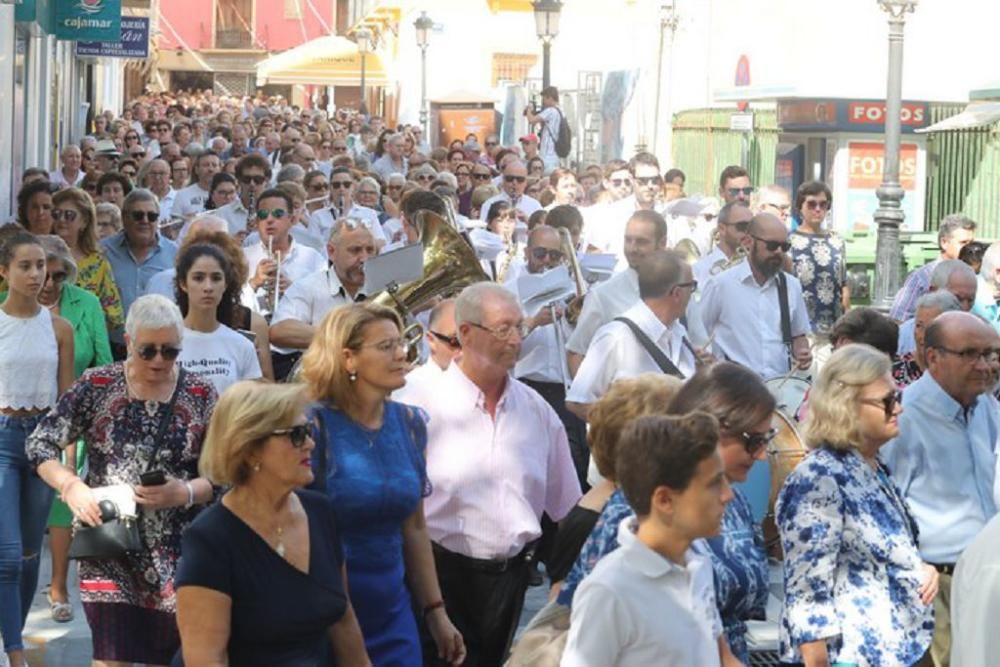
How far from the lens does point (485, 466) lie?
21.5 feet

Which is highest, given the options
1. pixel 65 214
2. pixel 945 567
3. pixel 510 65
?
pixel 510 65

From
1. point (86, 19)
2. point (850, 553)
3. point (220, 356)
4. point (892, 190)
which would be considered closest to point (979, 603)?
point (850, 553)

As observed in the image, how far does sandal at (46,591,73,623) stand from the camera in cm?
895

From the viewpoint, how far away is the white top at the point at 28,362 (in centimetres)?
801

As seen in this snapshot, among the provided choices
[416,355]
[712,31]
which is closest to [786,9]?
[712,31]

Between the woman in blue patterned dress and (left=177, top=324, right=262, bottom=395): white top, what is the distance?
255cm

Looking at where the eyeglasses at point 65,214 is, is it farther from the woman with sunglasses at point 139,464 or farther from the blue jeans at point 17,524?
the woman with sunglasses at point 139,464

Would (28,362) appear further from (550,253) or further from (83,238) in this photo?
(550,253)

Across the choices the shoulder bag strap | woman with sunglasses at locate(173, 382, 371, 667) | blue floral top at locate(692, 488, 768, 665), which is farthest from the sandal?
blue floral top at locate(692, 488, 768, 665)

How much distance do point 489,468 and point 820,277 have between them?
6.43m

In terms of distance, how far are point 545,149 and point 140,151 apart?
17.0ft

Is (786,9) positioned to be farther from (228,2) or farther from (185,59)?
(228,2)

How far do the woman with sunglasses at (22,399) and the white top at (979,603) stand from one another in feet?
15.3

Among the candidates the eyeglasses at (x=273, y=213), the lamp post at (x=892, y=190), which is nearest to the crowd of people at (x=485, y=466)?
the eyeglasses at (x=273, y=213)
